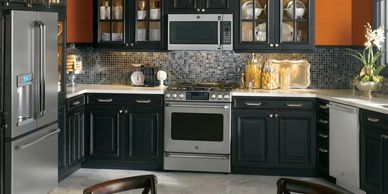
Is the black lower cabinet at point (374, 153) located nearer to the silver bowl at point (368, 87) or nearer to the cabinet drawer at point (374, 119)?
the cabinet drawer at point (374, 119)

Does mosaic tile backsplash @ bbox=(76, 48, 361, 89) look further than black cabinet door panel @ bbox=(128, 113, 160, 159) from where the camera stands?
Yes

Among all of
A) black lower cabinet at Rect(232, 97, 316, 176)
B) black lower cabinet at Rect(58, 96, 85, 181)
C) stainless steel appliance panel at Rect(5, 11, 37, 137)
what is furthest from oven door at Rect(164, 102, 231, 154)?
stainless steel appliance panel at Rect(5, 11, 37, 137)

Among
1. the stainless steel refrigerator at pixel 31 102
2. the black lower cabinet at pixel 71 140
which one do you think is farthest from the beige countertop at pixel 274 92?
the stainless steel refrigerator at pixel 31 102

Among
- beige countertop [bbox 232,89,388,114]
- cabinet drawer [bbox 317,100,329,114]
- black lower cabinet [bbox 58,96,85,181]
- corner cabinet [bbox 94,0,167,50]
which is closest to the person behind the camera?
beige countertop [bbox 232,89,388,114]

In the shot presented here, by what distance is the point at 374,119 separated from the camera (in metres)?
4.73

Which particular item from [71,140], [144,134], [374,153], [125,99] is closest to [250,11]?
[125,99]

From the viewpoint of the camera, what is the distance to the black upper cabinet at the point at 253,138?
19.6 feet

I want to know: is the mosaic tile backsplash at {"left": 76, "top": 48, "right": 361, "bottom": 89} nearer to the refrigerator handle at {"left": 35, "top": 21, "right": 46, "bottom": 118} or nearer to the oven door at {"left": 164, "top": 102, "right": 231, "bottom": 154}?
the oven door at {"left": 164, "top": 102, "right": 231, "bottom": 154}

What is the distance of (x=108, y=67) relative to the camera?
22.6 feet

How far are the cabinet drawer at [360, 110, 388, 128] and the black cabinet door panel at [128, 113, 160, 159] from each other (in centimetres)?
227

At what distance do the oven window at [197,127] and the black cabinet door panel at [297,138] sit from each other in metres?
0.65

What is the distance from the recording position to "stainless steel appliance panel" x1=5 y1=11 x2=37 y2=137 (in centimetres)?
427

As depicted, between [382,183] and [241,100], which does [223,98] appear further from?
[382,183]

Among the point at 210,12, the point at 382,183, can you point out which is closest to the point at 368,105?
the point at 382,183
